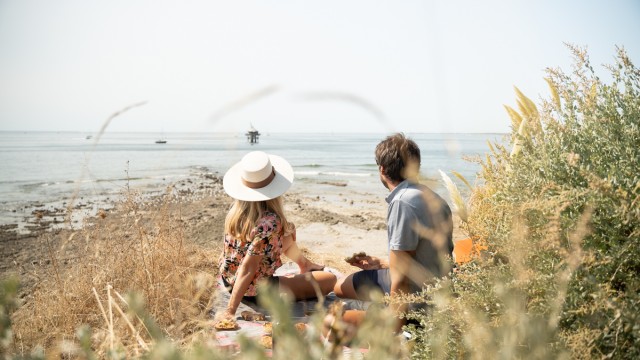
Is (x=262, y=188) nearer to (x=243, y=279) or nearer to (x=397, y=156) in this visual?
(x=243, y=279)

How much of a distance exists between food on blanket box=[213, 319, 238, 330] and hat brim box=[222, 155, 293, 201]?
101cm

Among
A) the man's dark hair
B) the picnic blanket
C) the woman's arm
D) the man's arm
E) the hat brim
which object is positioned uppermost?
the man's dark hair

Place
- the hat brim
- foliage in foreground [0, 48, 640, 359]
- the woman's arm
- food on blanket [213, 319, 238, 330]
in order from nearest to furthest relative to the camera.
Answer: foliage in foreground [0, 48, 640, 359] → food on blanket [213, 319, 238, 330] → the woman's arm → the hat brim

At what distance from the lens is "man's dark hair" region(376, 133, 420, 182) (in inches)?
Result: 135

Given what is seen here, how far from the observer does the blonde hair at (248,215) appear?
400cm

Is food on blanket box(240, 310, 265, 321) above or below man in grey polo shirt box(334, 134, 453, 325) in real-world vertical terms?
below

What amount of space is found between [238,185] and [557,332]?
3068mm

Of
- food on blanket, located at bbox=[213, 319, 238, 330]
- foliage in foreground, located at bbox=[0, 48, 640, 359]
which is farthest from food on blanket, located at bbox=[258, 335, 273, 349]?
foliage in foreground, located at bbox=[0, 48, 640, 359]

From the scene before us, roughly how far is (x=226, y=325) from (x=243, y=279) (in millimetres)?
387

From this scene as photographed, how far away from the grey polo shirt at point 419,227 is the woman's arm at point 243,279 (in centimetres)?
125

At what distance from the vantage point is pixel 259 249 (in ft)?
12.6

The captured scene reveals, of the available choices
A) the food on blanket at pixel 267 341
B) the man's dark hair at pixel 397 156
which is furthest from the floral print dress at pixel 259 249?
the man's dark hair at pixel 397 156

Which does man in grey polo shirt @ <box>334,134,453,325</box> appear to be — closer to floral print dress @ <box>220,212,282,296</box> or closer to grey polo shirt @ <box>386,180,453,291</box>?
grey polo shirt @ <box>386,180,453,291</box>

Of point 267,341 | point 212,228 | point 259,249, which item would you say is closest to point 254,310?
point 259,249
